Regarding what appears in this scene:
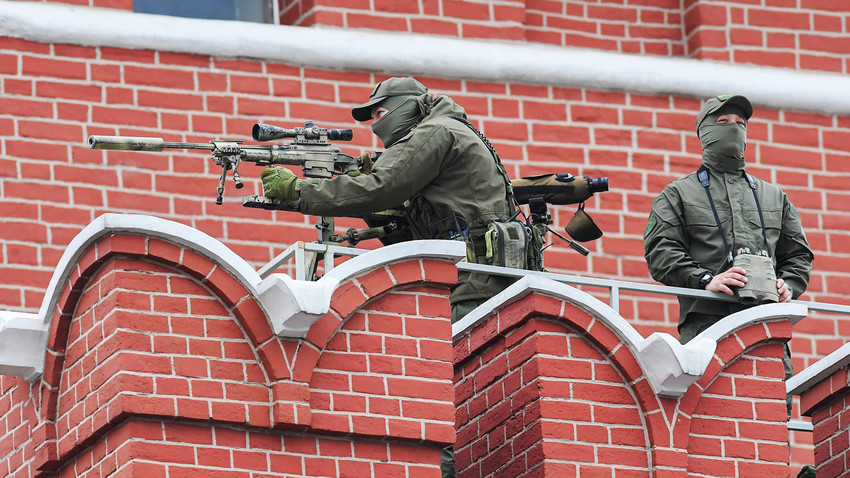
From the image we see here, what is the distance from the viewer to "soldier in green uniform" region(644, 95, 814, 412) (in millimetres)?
13039

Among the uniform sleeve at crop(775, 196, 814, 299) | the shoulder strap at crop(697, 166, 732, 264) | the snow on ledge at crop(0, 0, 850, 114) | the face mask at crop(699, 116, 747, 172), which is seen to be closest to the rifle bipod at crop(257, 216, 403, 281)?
the shoulder strap at crop(697, 166, 732, 264)

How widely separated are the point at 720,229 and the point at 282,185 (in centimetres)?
238

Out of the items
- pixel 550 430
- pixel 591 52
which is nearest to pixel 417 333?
pixel 550 430

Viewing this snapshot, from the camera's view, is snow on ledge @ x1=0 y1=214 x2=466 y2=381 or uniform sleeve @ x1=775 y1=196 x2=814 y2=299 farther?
uniform sleeve @ x1=775 y1=196 x2=814 y2=299

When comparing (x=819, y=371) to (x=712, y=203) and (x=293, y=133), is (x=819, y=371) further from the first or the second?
(x=293, y=133)

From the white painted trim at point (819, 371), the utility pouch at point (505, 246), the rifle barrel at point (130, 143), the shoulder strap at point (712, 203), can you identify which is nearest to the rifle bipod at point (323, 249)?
the utility pouch at point (505, 246)

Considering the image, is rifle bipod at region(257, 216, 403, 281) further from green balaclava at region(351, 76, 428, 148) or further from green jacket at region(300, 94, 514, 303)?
green balaclava at region(351, 76, 428, 148)

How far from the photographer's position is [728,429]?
1234cm

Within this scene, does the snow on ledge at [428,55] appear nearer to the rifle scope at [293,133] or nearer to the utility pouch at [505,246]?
the rifle scope at [293,133]

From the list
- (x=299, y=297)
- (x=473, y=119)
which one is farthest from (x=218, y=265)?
(x=473, y=119)

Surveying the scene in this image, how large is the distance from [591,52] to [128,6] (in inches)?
117

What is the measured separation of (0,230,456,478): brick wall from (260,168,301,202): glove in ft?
1.98

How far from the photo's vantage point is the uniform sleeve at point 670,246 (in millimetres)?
13008

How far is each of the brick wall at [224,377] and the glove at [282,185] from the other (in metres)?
0.60
